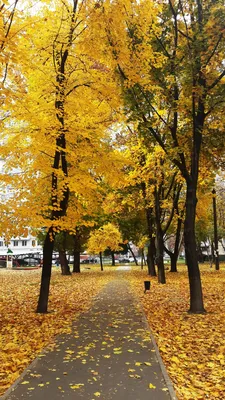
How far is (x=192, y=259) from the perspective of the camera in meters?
10.9

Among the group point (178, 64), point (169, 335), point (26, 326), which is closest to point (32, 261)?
point (26, 326)

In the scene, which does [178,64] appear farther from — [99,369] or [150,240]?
[150,240]

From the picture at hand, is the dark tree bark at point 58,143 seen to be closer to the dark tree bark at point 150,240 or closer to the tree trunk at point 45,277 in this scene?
the tree trunk at point 45,277

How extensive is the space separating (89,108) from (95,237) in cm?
2640

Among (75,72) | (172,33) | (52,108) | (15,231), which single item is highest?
(172,33)

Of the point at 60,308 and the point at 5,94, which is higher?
the point at 5,94

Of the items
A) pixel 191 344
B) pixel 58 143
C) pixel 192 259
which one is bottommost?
pixel 191 344

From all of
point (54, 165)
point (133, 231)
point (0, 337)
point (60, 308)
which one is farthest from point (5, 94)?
point (133, 231)

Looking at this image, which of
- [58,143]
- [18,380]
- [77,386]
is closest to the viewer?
[77,386]

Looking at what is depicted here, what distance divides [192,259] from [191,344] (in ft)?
12.9

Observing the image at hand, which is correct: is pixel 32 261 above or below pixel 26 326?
above

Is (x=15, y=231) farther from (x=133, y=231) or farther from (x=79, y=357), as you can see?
(x=133, y=231)

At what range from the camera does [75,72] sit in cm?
1120

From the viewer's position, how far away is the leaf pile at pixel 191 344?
4996 millimetres
